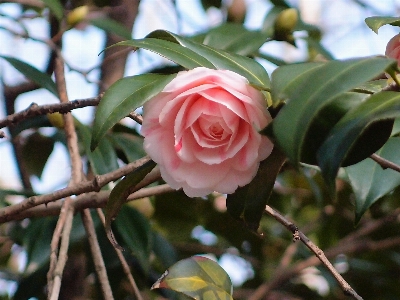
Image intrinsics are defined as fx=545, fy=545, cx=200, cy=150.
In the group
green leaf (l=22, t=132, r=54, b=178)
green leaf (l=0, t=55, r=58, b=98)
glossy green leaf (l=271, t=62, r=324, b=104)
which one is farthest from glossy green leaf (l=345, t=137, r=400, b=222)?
green leaf (l=22, t=132, r=54, b=178)

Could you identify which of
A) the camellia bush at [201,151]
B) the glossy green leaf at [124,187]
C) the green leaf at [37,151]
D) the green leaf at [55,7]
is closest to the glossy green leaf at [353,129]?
the camellia bush at [201,151]

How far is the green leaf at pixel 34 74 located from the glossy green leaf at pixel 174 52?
53cm

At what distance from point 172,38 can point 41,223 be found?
0.64 m

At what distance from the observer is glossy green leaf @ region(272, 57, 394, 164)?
419 millimetres

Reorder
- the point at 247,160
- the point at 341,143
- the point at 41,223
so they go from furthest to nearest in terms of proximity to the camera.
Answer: the point at 41,223 < the point at 247,160 < the point at 341,143

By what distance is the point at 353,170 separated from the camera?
0.74m

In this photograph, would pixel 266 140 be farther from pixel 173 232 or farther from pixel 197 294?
pixel 173 232

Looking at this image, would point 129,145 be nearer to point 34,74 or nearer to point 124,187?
point 34,74

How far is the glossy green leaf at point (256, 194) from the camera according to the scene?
60cm

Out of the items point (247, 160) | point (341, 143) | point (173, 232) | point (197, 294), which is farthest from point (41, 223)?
point (341, 143)

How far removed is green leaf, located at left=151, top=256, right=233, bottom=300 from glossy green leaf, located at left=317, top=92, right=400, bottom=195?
0.27m

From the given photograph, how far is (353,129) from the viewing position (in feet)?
1.52

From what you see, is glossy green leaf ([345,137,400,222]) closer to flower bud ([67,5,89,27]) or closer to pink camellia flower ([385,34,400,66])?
pink camellia flower ([385,34,400,66])

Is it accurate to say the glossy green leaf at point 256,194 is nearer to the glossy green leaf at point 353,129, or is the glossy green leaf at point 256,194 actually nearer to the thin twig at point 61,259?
the glossy green leaf at point 353,129
